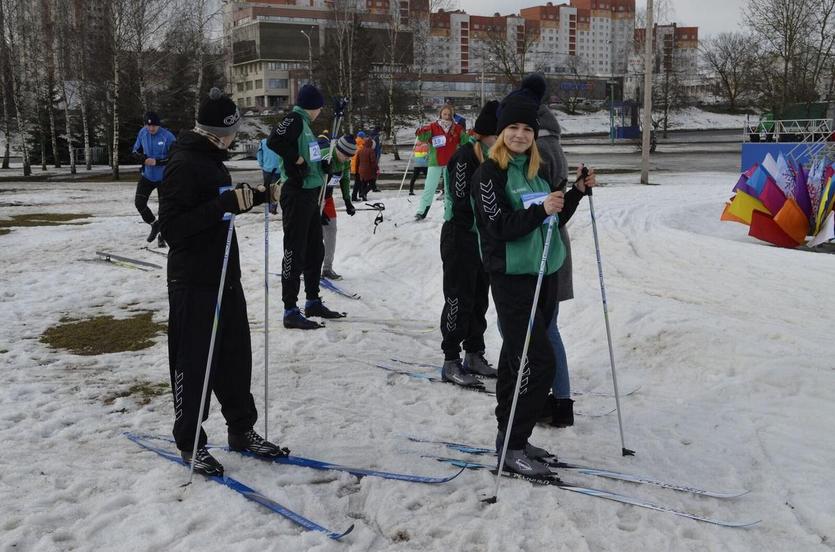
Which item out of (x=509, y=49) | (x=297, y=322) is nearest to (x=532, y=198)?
(x=297, y=322)

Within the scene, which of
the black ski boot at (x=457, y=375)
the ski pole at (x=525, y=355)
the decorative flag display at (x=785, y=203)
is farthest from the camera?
the decorative flag display at (x=785, y=203)

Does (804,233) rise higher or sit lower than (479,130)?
lower

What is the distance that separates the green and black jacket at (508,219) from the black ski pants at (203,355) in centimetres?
130

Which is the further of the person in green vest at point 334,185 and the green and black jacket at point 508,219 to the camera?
the person in green vest at point 334,185

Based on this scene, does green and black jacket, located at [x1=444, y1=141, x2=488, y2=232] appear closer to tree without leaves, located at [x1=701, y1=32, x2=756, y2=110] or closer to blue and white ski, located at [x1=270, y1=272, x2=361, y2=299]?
blue and white ski, located at [x1=270, y1=272, x2=361, y2=299]

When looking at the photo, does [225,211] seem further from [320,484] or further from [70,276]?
[70,276]

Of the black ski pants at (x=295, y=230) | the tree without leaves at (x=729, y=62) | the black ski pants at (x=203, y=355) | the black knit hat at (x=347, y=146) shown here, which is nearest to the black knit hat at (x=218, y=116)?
the black ski pants at (x=203, y=355)

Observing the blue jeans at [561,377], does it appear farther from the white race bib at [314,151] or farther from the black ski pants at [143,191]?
the black ski pants at [143,191]

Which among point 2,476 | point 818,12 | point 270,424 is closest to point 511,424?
point 270,424

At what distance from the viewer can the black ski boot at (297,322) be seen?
6.89 m

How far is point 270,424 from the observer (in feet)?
→ 15.1

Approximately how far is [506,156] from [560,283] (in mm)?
1183

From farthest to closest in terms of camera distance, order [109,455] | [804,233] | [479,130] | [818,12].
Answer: [818,12] < [804,233] < [479,130] < [109,455]

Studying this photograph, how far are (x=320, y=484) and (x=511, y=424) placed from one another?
98 centimetres
